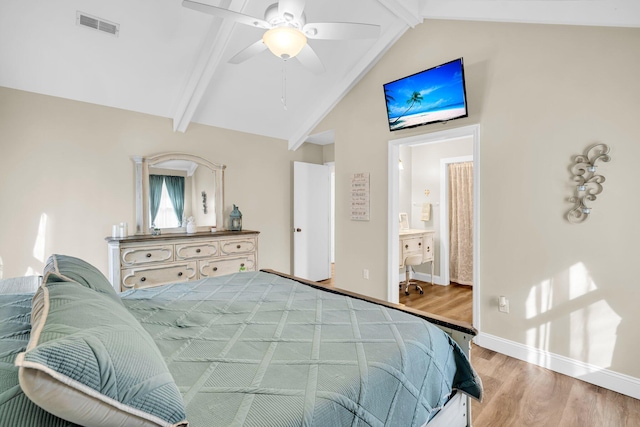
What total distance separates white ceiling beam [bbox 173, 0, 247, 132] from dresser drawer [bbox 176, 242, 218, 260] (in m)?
1.44

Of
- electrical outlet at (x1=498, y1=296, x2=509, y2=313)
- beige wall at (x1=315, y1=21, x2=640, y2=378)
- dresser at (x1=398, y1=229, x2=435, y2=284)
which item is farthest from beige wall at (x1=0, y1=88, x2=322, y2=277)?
electrical outlet at (x1=498, y1=296, x2=509, y2=313)

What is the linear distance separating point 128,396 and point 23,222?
3240mm

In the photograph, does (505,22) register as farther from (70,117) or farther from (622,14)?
(70,117)

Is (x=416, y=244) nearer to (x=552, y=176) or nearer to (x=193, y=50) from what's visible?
(x=552, y=176)

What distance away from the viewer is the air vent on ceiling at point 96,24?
8.19 feet

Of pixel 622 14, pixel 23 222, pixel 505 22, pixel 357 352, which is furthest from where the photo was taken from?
pixel 23 222

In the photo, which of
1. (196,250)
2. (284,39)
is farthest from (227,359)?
(196,250)

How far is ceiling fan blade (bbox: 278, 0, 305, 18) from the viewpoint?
1816 mm

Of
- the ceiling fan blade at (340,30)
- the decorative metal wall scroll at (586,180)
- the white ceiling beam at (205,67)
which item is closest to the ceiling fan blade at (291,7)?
the ceiling fan blade at (340,30)

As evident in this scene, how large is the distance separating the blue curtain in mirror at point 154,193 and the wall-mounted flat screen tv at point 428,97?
280 centimetres

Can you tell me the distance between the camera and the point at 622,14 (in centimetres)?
206

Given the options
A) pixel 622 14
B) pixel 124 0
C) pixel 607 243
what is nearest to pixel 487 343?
pixel 607 243

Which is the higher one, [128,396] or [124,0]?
[124,0]

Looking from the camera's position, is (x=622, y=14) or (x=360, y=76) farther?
(x=360, y=76)
